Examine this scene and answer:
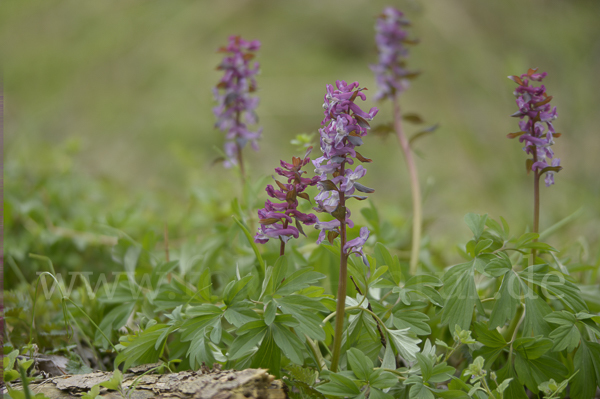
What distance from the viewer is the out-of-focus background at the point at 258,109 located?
2279mm

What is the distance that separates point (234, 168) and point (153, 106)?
13.3ft

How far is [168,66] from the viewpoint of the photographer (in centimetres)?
567

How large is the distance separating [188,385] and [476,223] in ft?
2.83

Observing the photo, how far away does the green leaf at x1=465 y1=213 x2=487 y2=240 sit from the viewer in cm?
113

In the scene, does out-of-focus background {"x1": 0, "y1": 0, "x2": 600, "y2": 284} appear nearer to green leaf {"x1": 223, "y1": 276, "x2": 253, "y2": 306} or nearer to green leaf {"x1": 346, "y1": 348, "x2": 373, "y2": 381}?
green leaf {"x1": 223, "y1": 276, "x2": 253, "y2": 306}

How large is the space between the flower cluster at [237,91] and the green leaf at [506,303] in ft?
3.34

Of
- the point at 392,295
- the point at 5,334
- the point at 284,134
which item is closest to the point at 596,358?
the point at 392,295

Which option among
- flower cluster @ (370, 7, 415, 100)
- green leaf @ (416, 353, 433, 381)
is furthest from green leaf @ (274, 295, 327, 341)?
flower cluster @ (370, 7, 415, 100)

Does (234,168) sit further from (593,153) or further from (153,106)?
(153,106)

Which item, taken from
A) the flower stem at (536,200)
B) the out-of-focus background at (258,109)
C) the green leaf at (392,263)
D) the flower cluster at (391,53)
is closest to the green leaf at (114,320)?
the out-of-focus background at (258,109)

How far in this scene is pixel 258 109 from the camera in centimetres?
522

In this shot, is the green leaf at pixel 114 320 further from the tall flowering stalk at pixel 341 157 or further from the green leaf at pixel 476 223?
the green leaf at pixel 476 223

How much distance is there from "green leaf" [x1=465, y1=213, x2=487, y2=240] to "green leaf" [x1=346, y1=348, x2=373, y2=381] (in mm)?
476

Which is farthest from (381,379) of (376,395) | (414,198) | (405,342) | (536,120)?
(414,198)
